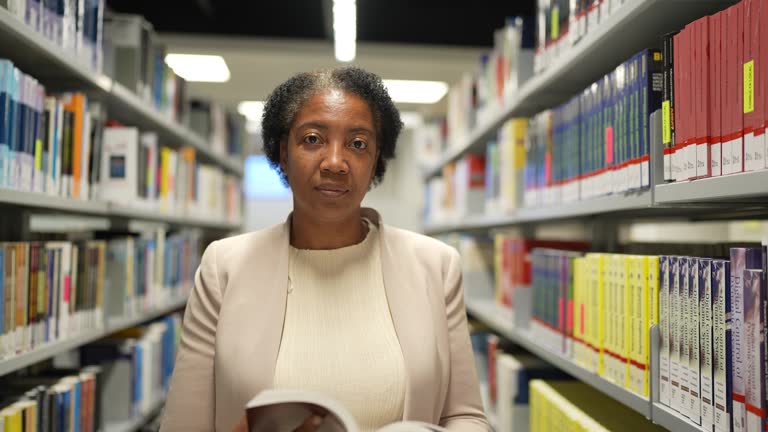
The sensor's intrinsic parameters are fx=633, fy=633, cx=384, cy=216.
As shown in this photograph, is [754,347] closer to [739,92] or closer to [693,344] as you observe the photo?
[693,344]

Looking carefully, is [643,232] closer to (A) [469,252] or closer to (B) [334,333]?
(A) [469,252]

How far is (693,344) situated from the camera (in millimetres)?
1177

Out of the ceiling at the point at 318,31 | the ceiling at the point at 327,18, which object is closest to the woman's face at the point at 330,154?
the ceiling at the point at 318,31

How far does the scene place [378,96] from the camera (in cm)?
153

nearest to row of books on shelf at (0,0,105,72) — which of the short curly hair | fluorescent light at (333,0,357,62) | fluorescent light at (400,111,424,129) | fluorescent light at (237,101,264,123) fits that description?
the short curly hair

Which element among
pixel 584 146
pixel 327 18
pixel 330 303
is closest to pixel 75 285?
pixel 330 303

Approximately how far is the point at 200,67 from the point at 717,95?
209 inches

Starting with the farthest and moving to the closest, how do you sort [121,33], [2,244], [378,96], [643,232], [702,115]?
[643,232], [121,33], [2,244], [378,96], [702,115]

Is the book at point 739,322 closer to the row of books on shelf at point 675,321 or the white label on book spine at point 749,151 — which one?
the row of books on shelf at point 675,321

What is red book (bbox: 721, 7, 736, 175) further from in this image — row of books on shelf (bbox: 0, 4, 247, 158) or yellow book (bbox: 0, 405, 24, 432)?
yellow book (bbox: 0, 405, 24, 432)

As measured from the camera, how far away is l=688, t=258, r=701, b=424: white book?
1158 millimetres

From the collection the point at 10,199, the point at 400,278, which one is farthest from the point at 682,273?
the point at 10,199

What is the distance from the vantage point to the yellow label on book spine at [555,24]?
2.11 meters

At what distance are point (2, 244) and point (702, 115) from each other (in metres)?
1.68
